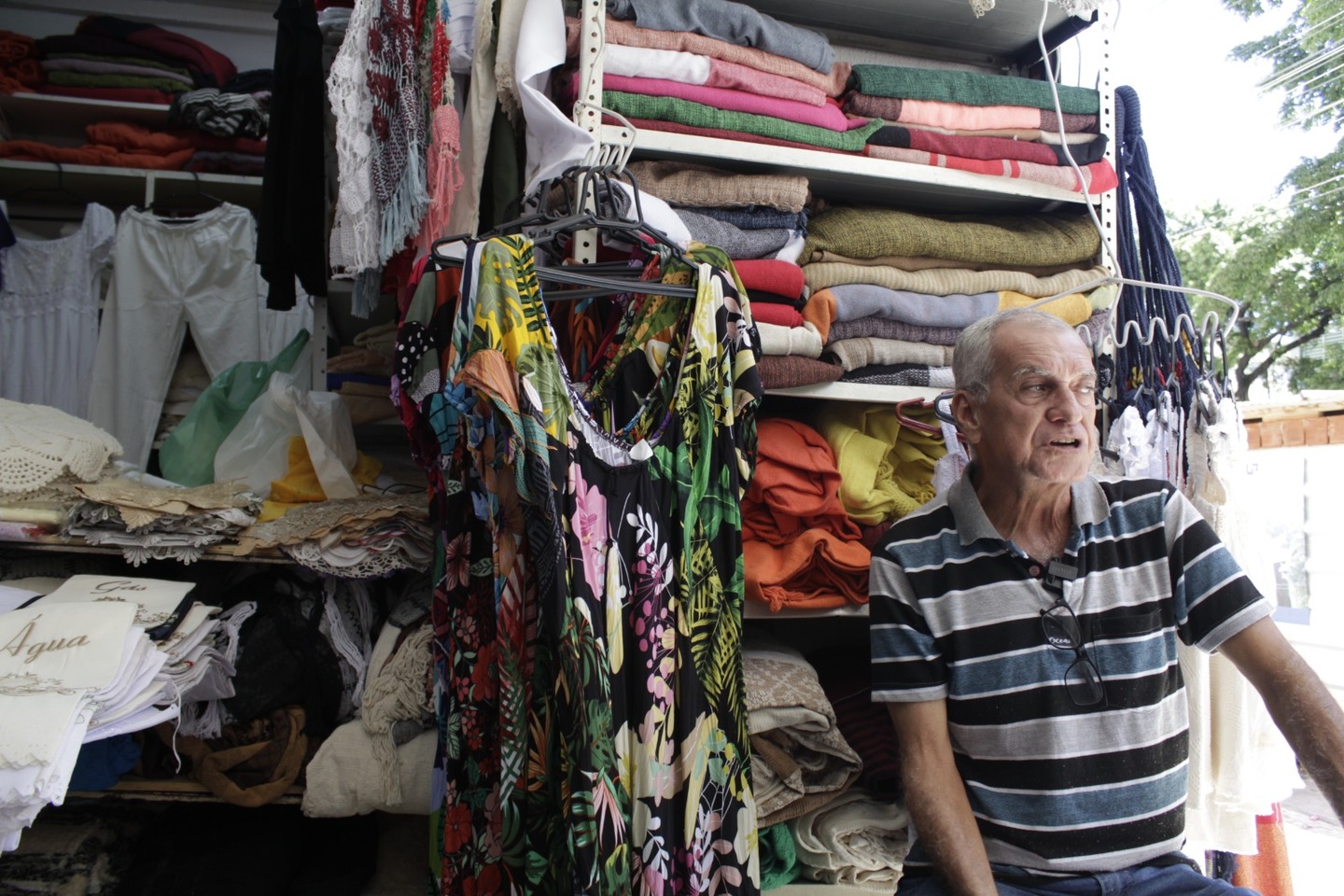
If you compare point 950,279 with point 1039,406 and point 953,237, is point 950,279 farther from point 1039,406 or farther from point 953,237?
point 1039,406

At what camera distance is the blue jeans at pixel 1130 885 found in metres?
1.21

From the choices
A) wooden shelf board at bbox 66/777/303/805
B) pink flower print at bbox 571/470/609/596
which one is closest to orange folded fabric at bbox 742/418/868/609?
pink flower print at bbox 571/470/609/596

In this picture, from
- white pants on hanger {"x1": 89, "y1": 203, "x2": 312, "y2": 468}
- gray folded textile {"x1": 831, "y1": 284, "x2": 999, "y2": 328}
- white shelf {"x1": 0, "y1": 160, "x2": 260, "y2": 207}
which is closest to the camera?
gray folded textile {"x1": 831, "y1": 284, "x2": 999, "y2": 328}

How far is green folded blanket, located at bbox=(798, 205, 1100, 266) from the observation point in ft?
6.78

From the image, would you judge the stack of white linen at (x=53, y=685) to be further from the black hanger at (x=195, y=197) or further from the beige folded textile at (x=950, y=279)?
the black hanger at (x=195, y=197)

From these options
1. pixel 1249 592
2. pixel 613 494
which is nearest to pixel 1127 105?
pixel 1249 592

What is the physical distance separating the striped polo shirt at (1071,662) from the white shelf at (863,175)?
950 mm

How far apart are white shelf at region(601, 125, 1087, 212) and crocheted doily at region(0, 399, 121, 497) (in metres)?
1.34

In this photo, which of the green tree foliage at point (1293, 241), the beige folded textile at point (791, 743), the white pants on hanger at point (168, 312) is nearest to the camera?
the beige folded textile at point (791, 743)

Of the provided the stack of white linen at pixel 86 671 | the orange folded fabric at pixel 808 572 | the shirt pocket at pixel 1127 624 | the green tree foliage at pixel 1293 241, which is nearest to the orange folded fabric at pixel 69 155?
the stack of white linen at pixel 86 671

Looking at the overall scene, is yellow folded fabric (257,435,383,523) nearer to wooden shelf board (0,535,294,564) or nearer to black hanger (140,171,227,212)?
wooden shelf board (0,535,294,564)

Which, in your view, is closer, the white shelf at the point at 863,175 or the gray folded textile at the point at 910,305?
the white shelf at the point at 863,175

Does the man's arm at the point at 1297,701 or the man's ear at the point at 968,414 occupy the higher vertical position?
the man's ear at the point at 968,414

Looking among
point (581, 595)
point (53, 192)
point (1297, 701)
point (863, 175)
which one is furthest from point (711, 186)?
point (53, 192)
